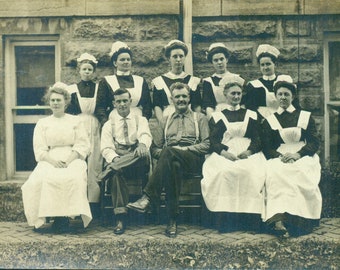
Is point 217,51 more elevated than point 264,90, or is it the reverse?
point 217,51

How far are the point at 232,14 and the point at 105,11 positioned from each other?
1.45 m

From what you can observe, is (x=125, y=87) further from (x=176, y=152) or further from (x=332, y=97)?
(x=332, y=97)

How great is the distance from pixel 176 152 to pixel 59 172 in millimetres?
1110

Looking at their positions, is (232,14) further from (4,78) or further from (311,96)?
(4,78)

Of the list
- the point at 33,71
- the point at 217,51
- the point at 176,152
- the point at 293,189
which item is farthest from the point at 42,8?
the point at 293,189

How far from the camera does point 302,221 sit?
4230 millimetres

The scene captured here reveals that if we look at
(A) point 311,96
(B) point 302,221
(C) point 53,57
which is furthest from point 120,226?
(A) point 311,96

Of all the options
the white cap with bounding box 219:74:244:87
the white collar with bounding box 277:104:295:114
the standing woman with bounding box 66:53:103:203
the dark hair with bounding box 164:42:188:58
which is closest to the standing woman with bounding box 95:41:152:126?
the standing woman with bounding box 66:53:103:203

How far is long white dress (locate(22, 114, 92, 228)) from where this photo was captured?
4.31m

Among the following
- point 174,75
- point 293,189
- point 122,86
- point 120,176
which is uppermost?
point 174,75

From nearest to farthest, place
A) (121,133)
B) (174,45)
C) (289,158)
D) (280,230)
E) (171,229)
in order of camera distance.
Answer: (280,230)
(171,229)
(289,158)
(121,133)
(174,45)

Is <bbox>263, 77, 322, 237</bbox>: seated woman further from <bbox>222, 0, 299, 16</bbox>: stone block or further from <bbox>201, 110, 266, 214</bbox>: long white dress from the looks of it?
<bbox>222, 0, 299, 16</bbox>: stone block

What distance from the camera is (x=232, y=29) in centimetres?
539

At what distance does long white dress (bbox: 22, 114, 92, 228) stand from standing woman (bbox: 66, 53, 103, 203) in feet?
1.15
